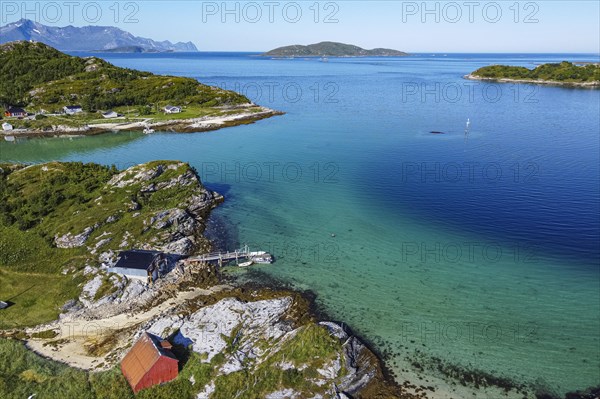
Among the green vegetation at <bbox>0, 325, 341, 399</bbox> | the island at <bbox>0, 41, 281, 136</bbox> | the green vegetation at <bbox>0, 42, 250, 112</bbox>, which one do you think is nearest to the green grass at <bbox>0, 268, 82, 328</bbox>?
the green vegetation at <bbox>0, 325, 341, 399</bbox>

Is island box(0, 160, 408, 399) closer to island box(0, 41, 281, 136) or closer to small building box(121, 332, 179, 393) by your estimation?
small building box(121, 332, 179, 393)

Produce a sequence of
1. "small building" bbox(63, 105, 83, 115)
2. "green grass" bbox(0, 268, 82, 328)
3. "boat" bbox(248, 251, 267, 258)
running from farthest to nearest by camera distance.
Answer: "small building" bbox(63, 105, 83, 115), "boat" bbox(248, 251, 267, 258), "green grass" bbox(0, 268, 82, 328)

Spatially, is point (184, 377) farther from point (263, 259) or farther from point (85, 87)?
point (85, 87)

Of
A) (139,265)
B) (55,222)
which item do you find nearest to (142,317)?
(139,265)

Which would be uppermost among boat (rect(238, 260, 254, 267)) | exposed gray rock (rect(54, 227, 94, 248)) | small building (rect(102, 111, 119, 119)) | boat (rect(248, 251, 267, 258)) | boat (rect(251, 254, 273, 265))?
small building (rect(102, 111, 119, 119))

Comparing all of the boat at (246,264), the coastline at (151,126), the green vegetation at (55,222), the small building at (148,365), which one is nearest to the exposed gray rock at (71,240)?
the green vegetation at (55,222)

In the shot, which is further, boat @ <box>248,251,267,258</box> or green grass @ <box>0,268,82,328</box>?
boat @ <box>248,251,267,258</box>

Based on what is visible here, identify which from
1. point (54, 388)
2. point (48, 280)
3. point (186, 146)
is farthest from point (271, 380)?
point (186, 146)

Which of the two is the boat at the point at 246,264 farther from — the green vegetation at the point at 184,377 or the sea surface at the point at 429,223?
the green vegetation at the point at 184,377
